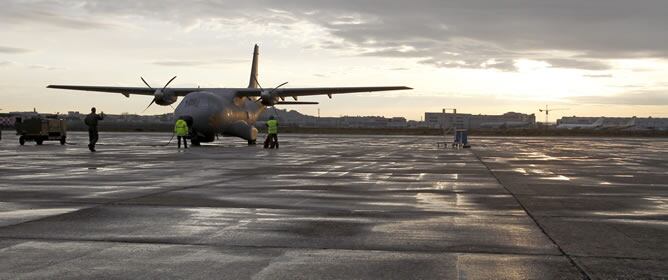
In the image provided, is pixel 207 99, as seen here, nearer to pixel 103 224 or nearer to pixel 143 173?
pixel 143 173

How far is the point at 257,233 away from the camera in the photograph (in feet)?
22.6

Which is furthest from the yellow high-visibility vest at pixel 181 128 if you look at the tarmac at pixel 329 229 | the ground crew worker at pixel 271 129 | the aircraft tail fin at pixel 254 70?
the tarmac at pixel 329 229

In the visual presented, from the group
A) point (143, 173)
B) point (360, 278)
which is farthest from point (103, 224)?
point (143, 173)

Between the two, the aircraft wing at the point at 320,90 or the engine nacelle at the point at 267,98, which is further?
the aircraft wing at the point at 320,90

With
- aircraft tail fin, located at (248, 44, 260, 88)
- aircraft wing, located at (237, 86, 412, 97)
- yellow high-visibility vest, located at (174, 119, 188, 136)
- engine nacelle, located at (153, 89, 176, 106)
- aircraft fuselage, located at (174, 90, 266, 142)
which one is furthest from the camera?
aircraft tail fin, located at (248, 44, 260, 88)

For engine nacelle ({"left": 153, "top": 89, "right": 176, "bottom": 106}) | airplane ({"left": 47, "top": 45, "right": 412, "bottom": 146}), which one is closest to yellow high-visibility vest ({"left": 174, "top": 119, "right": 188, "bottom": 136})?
airplane ({"left": 47, "top": 45, "right": 412, "bottom": 146})

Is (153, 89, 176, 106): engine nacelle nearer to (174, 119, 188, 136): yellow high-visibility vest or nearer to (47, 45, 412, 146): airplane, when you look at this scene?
(47, 45, 412, 146): airplane

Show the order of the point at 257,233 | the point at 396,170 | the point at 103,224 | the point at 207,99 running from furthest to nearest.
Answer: the point at 207,99, the point at 396,170, the point at 103,224, the point at 257,233

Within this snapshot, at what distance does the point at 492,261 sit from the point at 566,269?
621 mm

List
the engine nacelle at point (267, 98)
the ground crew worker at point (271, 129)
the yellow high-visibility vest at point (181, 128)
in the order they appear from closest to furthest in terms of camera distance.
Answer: the yellow high-visibility vest at point (181, 128) < the ground crew worker at point (271, 129) < the engine nacelle at point (267, 98)

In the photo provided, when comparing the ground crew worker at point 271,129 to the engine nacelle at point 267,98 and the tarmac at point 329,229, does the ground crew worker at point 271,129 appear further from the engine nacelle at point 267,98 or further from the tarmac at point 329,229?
the tarmac at point 329,229

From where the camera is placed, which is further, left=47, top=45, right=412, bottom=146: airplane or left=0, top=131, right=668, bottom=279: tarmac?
left=47, top=45, right=412, bottom=146: airplane

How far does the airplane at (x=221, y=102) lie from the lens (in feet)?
109

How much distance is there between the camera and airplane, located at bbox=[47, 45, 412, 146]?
109 ft
